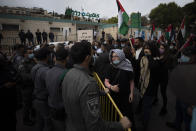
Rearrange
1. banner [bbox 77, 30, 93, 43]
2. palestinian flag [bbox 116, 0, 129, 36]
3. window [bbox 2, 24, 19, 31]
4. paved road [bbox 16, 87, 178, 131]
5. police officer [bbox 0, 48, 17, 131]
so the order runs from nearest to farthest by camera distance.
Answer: police officer [bbox 0, 48, 17, 131], paved road [bbox 16, 87, 178, 131], palestinian flag [bbox 116, 0, 129, 36], banner [bbox 77, 30, 93, 43], window [bbox 2, 24, 19, 31]

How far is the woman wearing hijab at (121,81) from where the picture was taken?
2.45m

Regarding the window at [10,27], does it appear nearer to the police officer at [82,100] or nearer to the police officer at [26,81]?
the police officer at [26,81]

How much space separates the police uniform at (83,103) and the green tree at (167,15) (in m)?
46.8

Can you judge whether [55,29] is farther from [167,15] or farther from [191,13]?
[167,15]

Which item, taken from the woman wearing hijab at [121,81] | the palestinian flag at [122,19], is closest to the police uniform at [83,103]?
the woman wearing hijab at [121,81]

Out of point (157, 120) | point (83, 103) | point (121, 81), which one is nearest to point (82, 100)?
point (83, 103)

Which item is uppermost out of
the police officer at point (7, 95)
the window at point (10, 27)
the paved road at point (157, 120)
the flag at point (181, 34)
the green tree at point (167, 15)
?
the green tree at point (167, 15)

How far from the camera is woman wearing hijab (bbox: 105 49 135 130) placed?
2.45 m

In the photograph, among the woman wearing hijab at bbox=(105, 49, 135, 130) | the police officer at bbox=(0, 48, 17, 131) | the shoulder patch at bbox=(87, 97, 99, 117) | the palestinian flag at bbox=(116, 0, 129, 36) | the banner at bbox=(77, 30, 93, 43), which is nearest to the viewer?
the shoulder patch at bbox=(87, 97, 99, 117)

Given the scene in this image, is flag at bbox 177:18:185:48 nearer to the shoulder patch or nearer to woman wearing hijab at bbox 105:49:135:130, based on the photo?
woman wearing hijab at bbox 105:49:135:130

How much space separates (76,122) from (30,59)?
8.27ft

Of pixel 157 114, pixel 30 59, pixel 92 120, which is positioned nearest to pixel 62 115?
pixel 92 120

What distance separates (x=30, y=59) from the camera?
128 inches

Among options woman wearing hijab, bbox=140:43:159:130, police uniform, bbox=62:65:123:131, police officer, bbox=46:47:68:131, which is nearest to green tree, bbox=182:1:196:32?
woman wearing hijab, bbox=140:43:159:130
